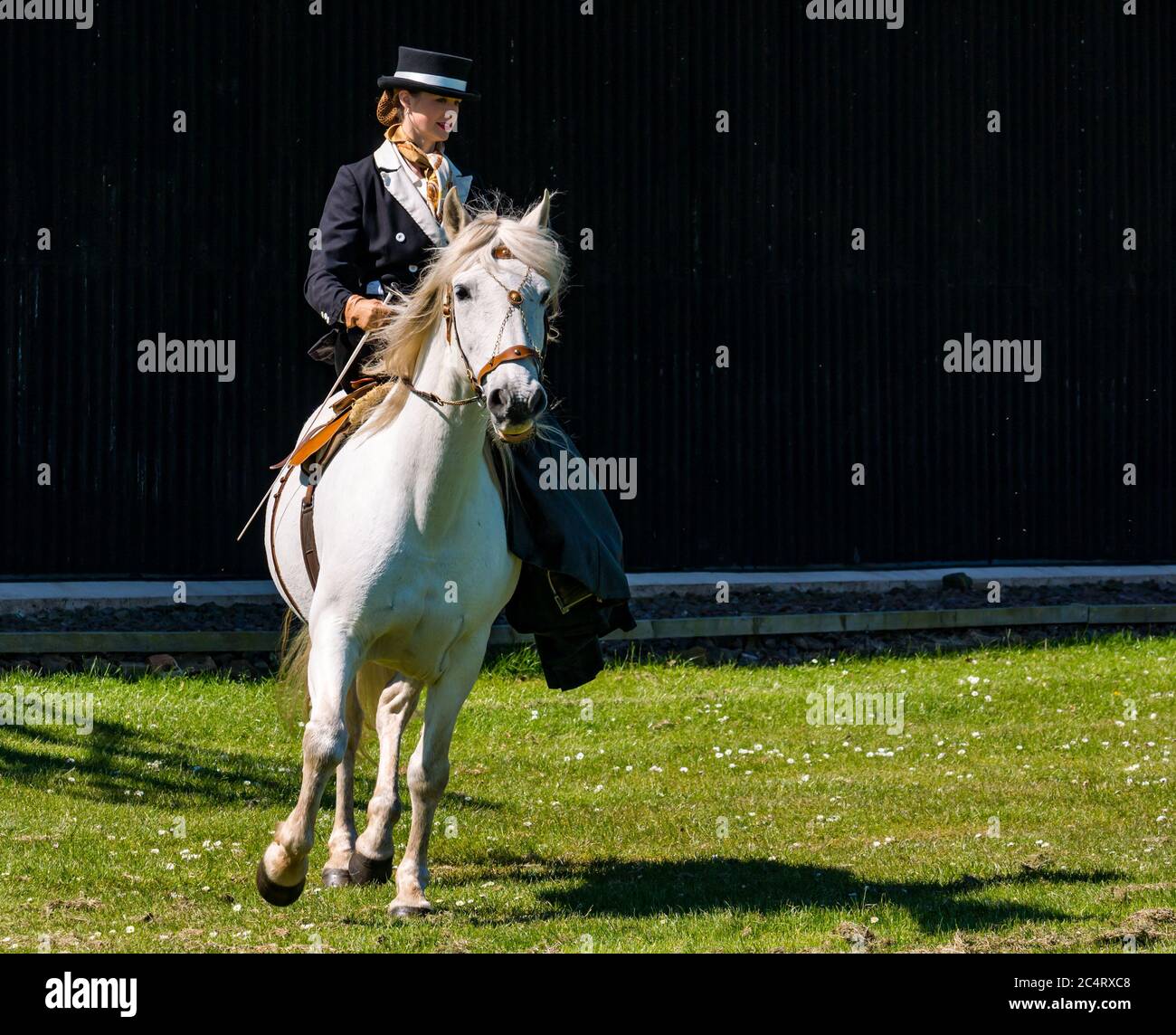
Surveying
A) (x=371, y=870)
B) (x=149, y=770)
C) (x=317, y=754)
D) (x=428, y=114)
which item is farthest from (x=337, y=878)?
(x=428, y=114)

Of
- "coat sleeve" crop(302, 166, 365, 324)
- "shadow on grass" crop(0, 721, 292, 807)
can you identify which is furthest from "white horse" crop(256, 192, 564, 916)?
"shadow on grass" crop(0, 721, 292, 807)

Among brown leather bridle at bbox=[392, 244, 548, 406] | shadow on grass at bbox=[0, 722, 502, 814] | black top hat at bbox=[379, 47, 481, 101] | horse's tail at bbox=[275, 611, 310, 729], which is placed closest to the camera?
brown leather bridle at bbox=[392, 244, 548, 406]

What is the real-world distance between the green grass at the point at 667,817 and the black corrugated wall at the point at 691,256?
12.2 feet

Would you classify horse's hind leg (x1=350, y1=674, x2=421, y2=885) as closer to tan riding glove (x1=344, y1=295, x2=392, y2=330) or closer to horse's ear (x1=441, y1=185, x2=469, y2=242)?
tan riding glove (x1=344, y1=295, x2=392, y2=330)

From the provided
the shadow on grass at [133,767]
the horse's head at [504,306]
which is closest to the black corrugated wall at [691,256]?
the shadow on grass at [133,767]

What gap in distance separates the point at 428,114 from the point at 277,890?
3.30 metres

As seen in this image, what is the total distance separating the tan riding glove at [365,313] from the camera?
6.78 metres

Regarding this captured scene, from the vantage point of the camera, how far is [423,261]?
24.0 feet

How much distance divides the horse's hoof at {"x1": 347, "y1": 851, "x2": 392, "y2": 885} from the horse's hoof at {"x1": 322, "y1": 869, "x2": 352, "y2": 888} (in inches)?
1.5

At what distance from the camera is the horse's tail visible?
25.2 ft

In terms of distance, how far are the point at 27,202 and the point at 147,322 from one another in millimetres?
1444

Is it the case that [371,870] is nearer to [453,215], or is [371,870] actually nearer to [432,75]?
[453,215]

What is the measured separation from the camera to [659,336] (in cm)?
1648

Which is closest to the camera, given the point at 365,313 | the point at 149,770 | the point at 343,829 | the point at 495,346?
the point at 495,346
